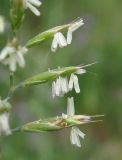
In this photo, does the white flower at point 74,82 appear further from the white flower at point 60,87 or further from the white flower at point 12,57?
the white flower at point 12,57

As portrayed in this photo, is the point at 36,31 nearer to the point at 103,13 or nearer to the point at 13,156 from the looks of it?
the point at 103,13

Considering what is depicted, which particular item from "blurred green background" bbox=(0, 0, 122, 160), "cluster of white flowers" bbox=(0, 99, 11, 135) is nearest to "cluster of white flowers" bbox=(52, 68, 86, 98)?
"cluster of white flowers" bbox=(0, 99, 11, 135)

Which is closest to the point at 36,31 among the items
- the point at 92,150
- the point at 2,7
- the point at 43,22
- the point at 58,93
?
the point at 43,22

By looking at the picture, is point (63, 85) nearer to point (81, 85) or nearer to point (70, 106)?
point (70, 106)

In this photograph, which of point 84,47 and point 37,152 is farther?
point 84,47

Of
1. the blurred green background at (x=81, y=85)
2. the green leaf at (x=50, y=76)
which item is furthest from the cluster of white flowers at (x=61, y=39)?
the blurred green background at (x=81, y=85)

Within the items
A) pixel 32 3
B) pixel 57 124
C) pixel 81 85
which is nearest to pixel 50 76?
pixel 57 124

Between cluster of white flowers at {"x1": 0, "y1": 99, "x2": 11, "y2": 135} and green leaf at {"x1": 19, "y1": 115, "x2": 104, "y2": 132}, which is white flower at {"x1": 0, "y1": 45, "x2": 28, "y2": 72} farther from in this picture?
green leaf at {"x1": 19, "y1": 115, "x2": 104, "y2": 132}
